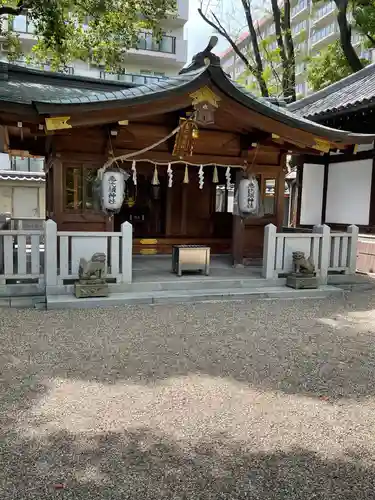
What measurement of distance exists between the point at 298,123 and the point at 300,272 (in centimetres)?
298

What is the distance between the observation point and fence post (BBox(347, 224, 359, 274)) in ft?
28.2

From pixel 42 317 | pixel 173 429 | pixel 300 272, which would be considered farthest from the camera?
pixel 300 272

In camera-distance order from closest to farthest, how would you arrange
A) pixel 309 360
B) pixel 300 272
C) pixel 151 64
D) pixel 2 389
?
pixel 2 389
pixel 309 360
pixel 300 272
pixel 151 64

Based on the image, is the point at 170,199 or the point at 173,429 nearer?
the point at 173,429

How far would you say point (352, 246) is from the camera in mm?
8703

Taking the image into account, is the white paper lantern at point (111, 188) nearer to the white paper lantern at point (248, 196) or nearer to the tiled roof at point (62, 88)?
the tiled roof at point (62, 88)

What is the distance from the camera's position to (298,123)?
8.23 meters

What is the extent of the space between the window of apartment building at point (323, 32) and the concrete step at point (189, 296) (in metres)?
35.7

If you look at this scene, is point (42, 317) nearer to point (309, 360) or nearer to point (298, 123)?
point (309, 360)

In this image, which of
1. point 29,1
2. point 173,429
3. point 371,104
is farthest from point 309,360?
point 29,1

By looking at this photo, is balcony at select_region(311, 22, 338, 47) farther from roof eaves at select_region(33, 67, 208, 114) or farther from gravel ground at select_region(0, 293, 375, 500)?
gravel ground at select_region(0, 293, 375, 500)

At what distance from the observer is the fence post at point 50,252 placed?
6773 mm

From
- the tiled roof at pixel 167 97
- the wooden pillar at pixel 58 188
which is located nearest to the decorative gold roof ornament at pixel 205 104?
the tiled roof at pixel 167 97

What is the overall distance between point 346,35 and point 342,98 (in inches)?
232
